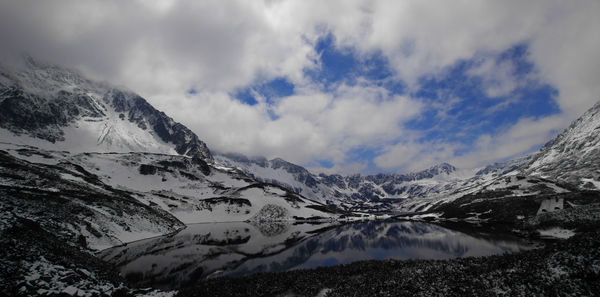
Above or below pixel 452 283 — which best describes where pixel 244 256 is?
below

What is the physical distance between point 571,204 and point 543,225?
3263cm

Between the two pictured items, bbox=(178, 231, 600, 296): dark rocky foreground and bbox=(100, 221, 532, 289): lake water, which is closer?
bbox=(178, 231, 600, 296): dark rocky foreground

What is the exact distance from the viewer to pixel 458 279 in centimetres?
2700

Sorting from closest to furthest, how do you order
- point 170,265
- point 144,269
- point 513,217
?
point 144,269, point 170,265, point 513,217

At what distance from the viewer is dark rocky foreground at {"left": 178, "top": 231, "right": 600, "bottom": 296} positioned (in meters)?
21.0

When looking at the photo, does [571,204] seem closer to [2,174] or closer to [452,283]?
[452,283]

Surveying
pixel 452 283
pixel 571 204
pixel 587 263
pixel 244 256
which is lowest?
pixel 244 256

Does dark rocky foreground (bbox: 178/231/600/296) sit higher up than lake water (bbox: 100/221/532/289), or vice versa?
dark rocky foreground (bbox: 178/231/600/296)

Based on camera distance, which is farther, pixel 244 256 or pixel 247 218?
pixel 247 218

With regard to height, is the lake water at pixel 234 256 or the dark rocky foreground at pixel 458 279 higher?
the dark rocky foreground at pixel 458 279

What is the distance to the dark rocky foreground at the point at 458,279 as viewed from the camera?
21.0 metres

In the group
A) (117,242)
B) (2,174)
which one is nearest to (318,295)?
(117,242)

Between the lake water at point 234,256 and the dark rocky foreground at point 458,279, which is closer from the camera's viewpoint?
the dark rocky foreground at point 458,279

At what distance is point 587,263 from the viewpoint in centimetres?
2114
